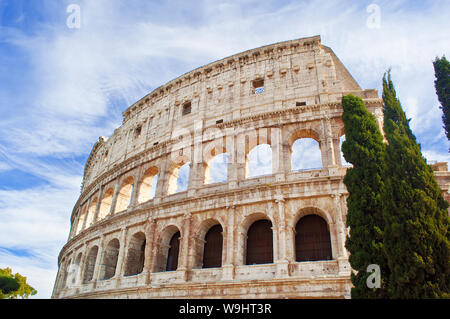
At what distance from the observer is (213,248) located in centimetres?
1639

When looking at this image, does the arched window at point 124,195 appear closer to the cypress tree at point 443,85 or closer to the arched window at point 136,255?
the arched window at point 136,255

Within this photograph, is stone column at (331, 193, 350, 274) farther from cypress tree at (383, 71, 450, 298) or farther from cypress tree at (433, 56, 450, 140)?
cypress tree at (433, 56, 450, 140)

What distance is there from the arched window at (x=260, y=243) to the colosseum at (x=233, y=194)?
46 mm

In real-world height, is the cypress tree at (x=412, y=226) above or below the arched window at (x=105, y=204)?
below

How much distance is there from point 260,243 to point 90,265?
39.5 feet

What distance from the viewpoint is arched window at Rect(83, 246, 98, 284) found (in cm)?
2078

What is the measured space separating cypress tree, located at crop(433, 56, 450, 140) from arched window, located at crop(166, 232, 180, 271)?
43.0 ft

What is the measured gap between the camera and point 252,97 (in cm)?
1908

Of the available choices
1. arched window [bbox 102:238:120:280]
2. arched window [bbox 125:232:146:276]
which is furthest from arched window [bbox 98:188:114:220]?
arched window [bbox 125:232:146:276]

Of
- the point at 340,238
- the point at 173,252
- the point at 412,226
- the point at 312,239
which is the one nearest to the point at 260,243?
the point at 312,239

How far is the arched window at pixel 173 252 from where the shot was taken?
17234 millimetres

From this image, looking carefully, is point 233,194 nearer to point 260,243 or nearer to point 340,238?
point 260,243

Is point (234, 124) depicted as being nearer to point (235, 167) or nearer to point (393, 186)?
point (235, 167)

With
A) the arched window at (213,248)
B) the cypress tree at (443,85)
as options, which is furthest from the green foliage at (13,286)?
the cypress tree at (443,85)
